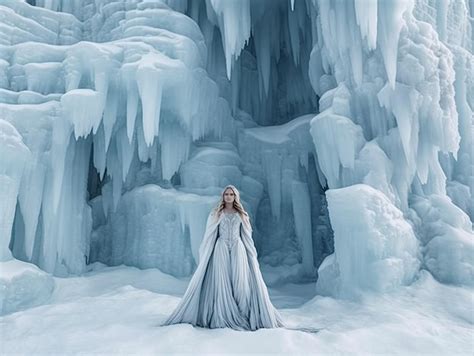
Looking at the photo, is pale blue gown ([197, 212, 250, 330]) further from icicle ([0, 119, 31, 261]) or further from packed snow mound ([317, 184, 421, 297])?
icicle ([0, 119, 31, 261])

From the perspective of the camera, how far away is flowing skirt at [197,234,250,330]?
444 centimetres

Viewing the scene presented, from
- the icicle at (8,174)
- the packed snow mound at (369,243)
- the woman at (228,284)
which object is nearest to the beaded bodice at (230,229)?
the woman at (228,284)

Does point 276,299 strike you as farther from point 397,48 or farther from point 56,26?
point 56,26

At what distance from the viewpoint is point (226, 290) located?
180 inches

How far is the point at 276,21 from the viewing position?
503 inches

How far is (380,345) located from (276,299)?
385 cm

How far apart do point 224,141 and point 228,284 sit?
6.46m

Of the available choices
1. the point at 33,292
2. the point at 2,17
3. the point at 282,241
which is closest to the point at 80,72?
the point at 2,17

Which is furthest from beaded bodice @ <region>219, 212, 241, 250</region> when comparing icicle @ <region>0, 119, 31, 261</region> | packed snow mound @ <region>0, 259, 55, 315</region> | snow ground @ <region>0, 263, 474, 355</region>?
icicle @ <region>0, 119, 31, 261</region>

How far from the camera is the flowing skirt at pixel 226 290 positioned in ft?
14.6

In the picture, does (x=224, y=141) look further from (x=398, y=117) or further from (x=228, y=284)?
(x=228, y=284)

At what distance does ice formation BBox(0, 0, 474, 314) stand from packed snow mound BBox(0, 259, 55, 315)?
43 centimetres

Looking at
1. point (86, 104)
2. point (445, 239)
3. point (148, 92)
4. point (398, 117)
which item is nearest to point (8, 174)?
point (86, 104)

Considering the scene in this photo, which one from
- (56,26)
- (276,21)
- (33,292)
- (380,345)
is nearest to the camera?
(380,345)
